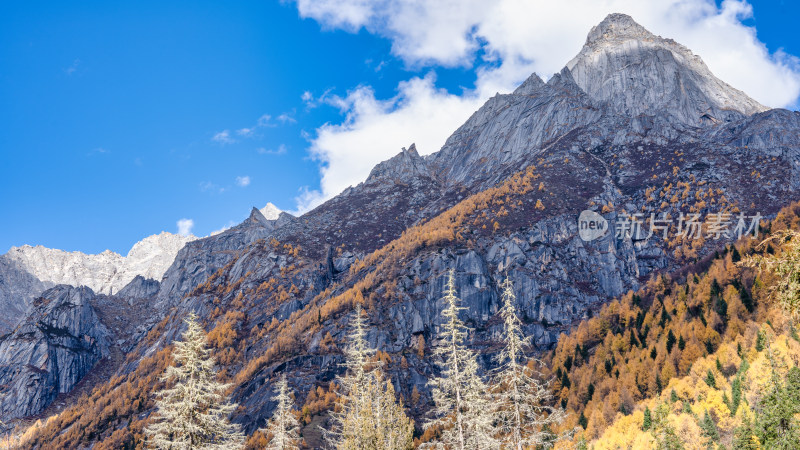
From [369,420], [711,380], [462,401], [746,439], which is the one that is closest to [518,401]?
[462,401]

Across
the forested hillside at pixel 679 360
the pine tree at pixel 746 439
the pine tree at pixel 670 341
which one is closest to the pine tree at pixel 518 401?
the pine tree at pixel 746 439

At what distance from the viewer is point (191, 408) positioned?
23.4 metres

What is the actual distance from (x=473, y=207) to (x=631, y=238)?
2397 inches

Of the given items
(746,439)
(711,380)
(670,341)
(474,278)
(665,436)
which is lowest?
(665,436)

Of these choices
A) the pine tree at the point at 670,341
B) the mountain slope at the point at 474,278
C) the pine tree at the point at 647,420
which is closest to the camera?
the pine tree at the point at 647,420

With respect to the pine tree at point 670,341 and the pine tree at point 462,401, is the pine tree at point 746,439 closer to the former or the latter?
the pine tree at point 462,401

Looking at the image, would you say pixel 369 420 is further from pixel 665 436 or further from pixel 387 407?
pixel 665 436

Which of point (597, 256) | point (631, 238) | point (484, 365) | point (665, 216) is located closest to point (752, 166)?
point (665, 216)

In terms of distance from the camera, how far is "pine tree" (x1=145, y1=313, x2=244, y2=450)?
23.0 meters

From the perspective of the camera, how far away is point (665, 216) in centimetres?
→ 17088

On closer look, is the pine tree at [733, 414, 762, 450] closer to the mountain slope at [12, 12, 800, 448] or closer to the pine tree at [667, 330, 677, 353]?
the pine tree at [667, 330, 677, 353]

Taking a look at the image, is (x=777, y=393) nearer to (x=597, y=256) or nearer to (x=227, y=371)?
(x=597, y=256)

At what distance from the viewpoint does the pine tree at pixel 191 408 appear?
22984 millimetres

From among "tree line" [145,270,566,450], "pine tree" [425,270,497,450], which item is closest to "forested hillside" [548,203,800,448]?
"tree line" [145,270,566,450]
